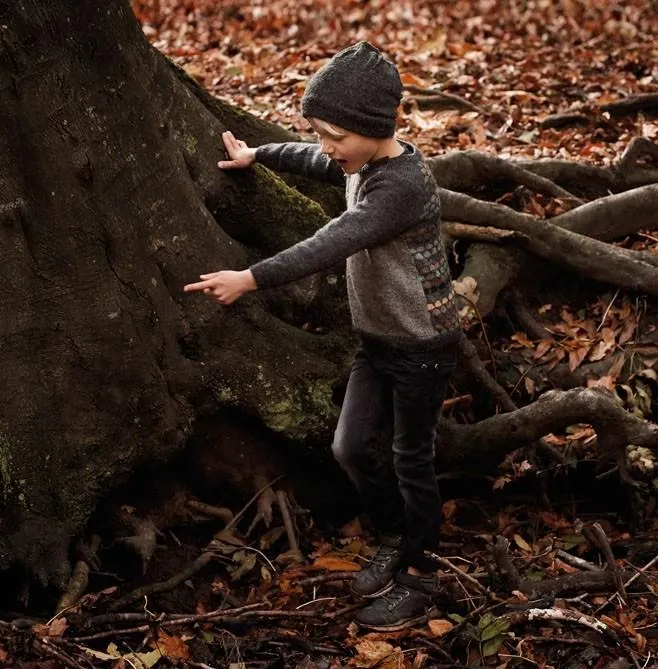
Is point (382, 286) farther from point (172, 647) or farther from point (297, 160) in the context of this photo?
point (172, 647)

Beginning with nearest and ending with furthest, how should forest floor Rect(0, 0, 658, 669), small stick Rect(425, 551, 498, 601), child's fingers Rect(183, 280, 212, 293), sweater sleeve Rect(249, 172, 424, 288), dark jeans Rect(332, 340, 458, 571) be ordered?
Answer: child's fingers Rect(183, 280, 212, 293) < sweater sleeve Rect(249, 172, 424, 288) < forest floor Rect(0, 0, 658, 669) < dark jeans Rect(332, 340, 458, 571) < small stick Rect(425, 551, 498, 601)

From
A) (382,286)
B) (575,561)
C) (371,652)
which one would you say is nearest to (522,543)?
(575,561)

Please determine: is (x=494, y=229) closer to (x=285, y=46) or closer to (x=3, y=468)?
(x=3, y=468)

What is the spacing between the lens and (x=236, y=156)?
13.4 feet

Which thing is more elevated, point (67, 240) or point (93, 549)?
point (67, 240)

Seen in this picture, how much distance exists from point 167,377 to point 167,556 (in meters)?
0.76

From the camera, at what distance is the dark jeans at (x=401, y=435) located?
3514 mm

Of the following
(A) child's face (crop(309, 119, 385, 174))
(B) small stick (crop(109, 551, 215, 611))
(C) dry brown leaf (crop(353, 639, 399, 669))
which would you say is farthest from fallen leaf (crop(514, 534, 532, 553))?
(A) child's face (crop(309, 119, 385, 174))

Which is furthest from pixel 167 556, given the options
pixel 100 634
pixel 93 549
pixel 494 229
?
pixel 494 229

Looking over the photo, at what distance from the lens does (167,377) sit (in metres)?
3.78

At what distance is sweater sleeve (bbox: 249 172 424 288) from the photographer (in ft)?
9.93

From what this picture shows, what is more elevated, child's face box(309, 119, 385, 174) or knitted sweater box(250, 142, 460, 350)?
child's face box(309, 119, 385, 174)

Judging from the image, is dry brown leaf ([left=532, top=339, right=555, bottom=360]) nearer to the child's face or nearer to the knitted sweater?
the knitted sweater

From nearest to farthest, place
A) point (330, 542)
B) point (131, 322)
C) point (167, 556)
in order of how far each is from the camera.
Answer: point (131, 322) < point (167, 556) < point (330, 542)
